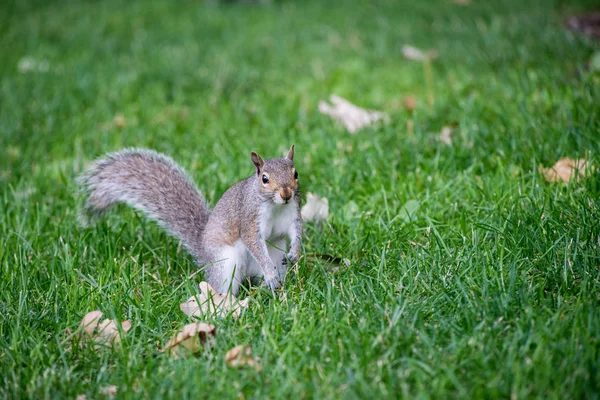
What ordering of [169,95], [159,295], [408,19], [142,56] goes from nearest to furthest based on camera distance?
[159,295] → [169,95] → [142,56] → [408,19]

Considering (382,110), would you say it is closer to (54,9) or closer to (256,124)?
(256,124)

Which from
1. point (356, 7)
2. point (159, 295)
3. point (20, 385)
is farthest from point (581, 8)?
point (20, 385)

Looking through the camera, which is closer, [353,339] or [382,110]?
[353,339]

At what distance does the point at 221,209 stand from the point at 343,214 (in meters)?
0.57

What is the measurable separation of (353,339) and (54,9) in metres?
6.42

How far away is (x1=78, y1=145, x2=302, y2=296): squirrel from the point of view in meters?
2.29

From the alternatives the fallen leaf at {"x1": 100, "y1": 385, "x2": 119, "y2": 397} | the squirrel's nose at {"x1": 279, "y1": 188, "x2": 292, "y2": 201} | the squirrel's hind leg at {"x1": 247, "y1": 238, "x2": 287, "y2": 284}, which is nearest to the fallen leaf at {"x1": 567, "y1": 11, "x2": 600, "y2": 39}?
the squirrel's hind leg at {"x1": 247, "y1": 238, "x2": 287, "y2": 284}

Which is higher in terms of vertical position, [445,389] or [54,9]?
[54,9]

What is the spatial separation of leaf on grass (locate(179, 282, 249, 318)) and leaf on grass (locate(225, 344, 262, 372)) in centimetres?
22

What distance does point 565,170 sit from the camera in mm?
2742

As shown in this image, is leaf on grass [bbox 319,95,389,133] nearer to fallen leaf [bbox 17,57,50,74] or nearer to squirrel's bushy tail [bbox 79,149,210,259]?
squirrel's bushy tail [bbox 79,149,210,259]

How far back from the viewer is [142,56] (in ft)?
17.5

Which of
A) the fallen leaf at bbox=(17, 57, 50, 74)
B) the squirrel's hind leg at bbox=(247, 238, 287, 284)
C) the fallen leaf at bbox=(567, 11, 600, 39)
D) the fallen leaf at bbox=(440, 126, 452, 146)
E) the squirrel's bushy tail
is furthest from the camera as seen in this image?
the fallen leaf at bbox=(17, 57, 50, 74)

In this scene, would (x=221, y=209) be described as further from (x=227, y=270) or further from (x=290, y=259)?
(x=290, y=259)
